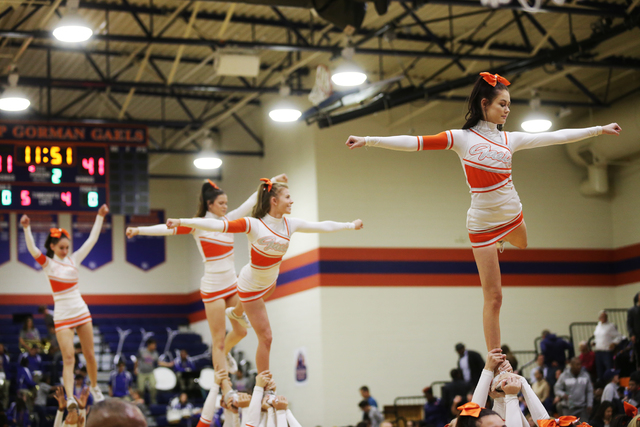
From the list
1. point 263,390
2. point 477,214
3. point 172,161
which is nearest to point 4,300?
point 172,161

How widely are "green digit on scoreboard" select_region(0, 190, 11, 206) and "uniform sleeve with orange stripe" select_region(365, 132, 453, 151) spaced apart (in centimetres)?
1048

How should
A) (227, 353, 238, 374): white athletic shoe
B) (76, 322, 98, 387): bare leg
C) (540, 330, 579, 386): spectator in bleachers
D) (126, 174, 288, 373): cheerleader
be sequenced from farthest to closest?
(540, 330, 579, 386): spectator in bleachers, (76, 322, 98, 387): bare leg, (227, 353, 238, 374): white athletic shoe, (126, 174, 288, 373): cheerleader

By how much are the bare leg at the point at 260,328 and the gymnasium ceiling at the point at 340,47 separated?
22.4 ft

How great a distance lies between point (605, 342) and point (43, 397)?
1149 cm

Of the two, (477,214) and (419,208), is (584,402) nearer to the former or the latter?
(419,208)

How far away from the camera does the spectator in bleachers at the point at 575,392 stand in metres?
13.5

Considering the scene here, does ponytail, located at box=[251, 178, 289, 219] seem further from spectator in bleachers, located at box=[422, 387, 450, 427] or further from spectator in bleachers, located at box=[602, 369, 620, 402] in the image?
spectator in bleachers, located at box=[422, 387, 450, 427]

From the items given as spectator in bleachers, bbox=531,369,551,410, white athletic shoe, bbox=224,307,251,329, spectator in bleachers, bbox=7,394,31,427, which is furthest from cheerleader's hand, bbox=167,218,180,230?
spectator in bleachers, bbox=7,394,31,427

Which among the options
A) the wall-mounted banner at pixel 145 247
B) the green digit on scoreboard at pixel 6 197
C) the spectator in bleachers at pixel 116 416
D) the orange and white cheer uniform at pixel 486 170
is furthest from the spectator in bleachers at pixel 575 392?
the wall-mounted banner at pixel 145 247

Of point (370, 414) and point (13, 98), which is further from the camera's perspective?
point (370, 414)

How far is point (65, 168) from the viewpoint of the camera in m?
14.3

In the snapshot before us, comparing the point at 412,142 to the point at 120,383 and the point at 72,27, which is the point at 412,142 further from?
the point at 120,383

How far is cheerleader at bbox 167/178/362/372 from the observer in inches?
276

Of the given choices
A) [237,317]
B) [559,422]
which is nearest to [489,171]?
[559,422]
